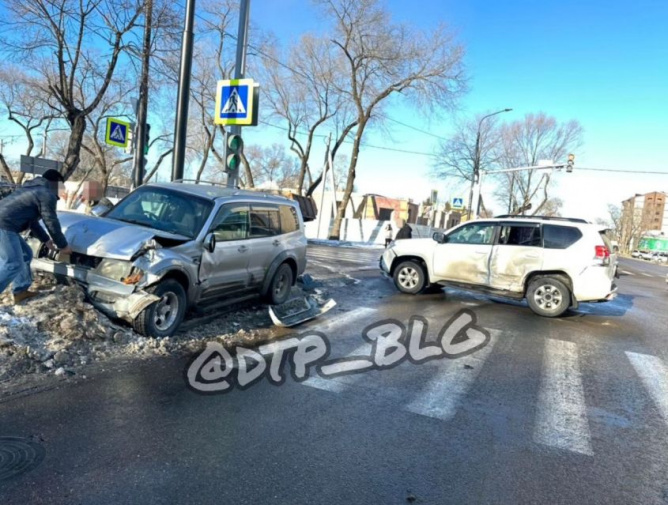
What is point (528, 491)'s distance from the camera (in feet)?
10.7

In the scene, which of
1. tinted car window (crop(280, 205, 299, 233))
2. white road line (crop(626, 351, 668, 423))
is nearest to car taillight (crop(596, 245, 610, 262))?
white road line (crop(626, 351, 668, 423))

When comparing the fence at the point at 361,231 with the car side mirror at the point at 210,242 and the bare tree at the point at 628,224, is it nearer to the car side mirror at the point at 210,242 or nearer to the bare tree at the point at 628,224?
the car side mirror at the point at 210,242

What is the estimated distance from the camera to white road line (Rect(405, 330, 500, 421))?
4508 mm

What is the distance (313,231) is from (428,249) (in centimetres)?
2823

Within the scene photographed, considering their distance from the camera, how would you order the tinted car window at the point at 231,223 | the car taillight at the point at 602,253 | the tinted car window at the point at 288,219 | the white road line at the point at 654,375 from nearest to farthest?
the white road line at the point at 654,375, the tinted car window at the point at 231,223, the tinted car window at the point at 288,219, the car taillight at the point at 602,253

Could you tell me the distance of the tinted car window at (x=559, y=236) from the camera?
930cm

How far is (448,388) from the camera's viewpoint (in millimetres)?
5141

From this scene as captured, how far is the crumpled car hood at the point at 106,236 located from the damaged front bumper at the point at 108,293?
0.83 feet

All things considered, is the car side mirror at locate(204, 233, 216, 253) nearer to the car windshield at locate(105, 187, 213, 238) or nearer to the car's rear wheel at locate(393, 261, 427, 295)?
the car windshield at locate(105, 187, 213, 238)

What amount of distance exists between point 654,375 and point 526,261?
12.1ft

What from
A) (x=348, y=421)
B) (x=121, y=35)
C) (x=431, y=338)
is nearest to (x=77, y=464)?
(x=348, y=421)

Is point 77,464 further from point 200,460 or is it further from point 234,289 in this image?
point 234,289

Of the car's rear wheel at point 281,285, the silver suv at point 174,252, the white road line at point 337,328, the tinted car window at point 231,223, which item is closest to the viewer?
the white road line at point 337,328

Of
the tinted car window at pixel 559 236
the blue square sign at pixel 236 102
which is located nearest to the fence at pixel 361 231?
the tinted car window at pixel 559 236
